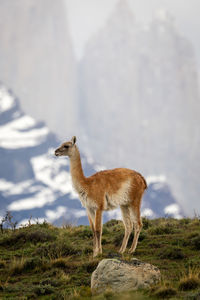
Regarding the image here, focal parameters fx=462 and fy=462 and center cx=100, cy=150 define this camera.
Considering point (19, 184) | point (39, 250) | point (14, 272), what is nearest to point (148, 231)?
point (39, 250)

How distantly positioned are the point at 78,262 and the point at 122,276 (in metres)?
2.86

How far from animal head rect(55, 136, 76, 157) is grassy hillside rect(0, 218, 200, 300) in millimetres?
2127

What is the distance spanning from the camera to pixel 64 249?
10.6 m

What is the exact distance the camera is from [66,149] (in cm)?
1080

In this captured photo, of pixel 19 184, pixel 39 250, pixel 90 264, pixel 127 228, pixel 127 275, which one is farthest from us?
pixel 19 184

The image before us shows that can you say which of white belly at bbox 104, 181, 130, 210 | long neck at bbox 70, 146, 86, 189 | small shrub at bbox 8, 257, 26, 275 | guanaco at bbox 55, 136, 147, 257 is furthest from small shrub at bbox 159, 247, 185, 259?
small shrub at bbox 8, 257, 26, 275

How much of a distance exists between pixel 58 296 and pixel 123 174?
174 inches

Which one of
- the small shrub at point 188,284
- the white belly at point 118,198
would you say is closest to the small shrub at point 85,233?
the white belly at point 118,198

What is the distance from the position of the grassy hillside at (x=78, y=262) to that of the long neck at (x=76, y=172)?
1504mm

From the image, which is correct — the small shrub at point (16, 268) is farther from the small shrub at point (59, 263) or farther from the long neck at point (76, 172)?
the long neck at point (76, 172)

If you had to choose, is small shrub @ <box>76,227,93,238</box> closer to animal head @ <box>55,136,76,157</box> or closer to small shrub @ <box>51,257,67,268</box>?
animal head @ <box>55,136,76,157</box>

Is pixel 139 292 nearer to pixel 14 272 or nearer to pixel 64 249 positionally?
pixel 14 272

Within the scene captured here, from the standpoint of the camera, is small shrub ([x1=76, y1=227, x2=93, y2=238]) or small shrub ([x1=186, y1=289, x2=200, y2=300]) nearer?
small shrub ([x1=186, y1=289, x2=200, y2=300])

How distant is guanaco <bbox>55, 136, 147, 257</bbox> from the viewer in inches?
410
